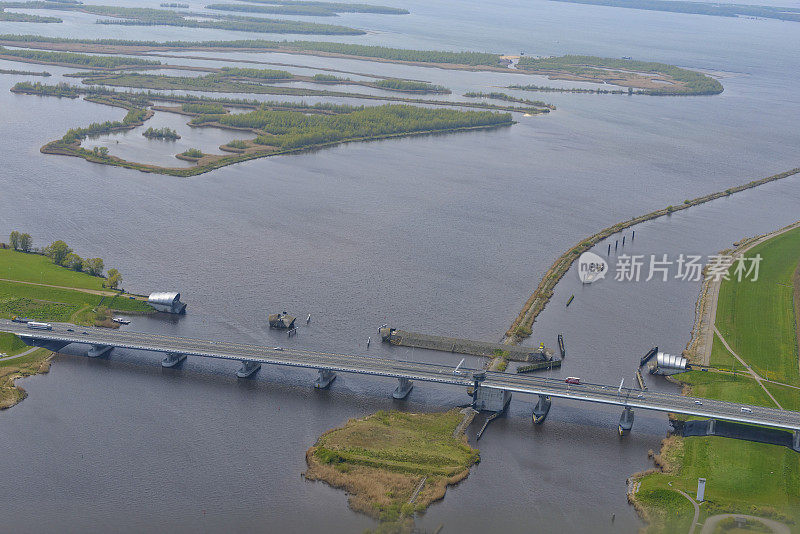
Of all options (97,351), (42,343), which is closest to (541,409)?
(97,351)

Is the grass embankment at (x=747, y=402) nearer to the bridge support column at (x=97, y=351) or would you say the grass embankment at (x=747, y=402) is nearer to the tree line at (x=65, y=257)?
the bridge support column at (x=97, y=351)

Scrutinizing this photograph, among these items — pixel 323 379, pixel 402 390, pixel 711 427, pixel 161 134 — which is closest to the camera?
pixel 711 427

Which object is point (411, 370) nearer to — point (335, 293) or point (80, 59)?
point (335, 293)

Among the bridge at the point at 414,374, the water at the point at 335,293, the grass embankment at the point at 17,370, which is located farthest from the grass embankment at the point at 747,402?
the grass embankment at the point at 17,370

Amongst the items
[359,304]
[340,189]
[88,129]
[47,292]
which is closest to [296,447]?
[359,304]

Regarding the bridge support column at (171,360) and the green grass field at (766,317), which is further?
the green grass field at (766,317)

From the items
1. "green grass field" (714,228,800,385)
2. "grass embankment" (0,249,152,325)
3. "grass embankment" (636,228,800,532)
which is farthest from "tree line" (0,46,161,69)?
"grass embankment" (636,228,800,532)
